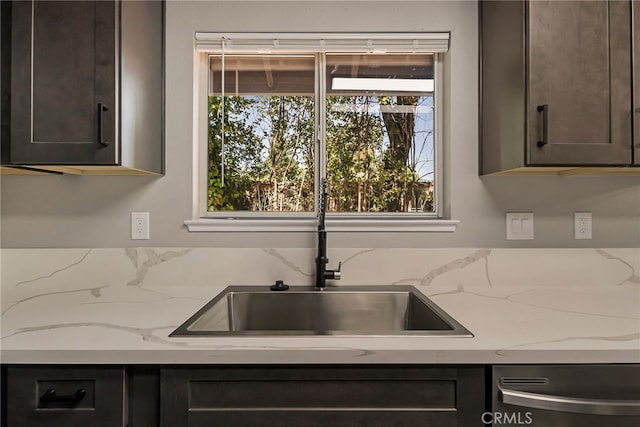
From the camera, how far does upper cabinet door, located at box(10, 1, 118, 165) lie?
1.28 metres

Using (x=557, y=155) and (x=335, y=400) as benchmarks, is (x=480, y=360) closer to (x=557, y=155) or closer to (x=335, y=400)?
(x=335, y=400)

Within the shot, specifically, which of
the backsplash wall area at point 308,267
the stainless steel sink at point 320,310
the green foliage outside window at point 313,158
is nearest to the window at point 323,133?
the green foliage outside window at point 313,158

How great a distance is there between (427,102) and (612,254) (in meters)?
1.00

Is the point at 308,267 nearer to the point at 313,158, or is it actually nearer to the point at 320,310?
the point at 320,310

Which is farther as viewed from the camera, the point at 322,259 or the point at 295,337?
the point at 322,259

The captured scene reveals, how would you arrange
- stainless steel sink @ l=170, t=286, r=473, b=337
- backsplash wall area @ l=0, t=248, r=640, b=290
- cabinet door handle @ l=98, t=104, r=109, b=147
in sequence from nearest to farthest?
cabinet door handle @ l=98, t=104, r=109, b=147
stainless steel sink @ l=170, t=286, r=473, b=337
backsplash wall area @ l=0, t=248, r=640, b=290

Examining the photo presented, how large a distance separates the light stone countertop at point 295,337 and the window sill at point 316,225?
4.1 inches

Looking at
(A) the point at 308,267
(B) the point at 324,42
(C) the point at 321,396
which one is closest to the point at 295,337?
(C) the point at 321,396

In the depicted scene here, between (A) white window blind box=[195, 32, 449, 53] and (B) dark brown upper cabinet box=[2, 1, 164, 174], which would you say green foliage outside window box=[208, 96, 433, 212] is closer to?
(A) white window blind box=[195, 32, 449, 53]

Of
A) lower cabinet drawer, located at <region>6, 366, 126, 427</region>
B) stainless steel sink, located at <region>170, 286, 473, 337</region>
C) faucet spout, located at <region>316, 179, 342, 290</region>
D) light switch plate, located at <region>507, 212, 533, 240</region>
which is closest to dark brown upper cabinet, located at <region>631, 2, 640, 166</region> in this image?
light switch plate, located at <region>507, 212, 533, 240</region>

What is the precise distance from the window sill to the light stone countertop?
10 cm

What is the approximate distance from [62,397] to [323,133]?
1.32 metres

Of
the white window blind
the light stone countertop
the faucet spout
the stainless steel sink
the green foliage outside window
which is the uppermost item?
the white window blind

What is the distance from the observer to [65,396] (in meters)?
0.92
